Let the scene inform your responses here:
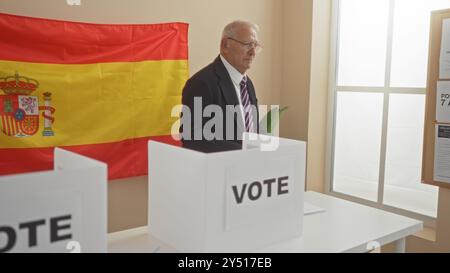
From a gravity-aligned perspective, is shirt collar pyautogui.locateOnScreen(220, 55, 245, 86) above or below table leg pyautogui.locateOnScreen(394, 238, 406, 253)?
above

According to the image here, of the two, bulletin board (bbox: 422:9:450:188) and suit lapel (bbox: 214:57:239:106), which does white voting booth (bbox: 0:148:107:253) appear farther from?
bulletin board (bbox: 422:9:450:188)

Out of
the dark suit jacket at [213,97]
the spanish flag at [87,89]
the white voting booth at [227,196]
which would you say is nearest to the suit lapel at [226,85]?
the dark suit jacket at [213,97]

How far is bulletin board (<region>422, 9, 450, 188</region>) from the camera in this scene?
269cm

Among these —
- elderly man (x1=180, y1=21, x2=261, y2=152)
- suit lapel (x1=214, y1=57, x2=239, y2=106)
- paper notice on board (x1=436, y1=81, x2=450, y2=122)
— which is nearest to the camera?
elderly man (x1=180, y1=21, x2=261, y2=152)

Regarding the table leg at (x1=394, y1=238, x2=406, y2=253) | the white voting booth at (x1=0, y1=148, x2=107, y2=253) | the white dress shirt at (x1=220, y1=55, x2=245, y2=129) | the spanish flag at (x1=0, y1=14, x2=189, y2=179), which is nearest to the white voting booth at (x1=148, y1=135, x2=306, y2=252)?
the white voting booth at (x1=0, y1=148, x2=107, y2=253)

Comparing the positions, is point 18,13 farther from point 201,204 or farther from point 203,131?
point 201,204

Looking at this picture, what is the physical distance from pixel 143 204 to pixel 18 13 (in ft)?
4.64

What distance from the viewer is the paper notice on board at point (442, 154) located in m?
2.71

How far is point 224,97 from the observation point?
2.44 metres

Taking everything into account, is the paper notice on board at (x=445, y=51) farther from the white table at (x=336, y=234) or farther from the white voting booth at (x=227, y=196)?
the white voting booth at (x=227, y=196)

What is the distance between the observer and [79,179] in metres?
1.01

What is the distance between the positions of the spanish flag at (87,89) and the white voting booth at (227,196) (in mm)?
1354

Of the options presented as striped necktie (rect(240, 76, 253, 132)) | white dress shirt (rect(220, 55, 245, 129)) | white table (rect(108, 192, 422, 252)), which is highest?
white dress shirt (rect(220, 55, 245, 129))
